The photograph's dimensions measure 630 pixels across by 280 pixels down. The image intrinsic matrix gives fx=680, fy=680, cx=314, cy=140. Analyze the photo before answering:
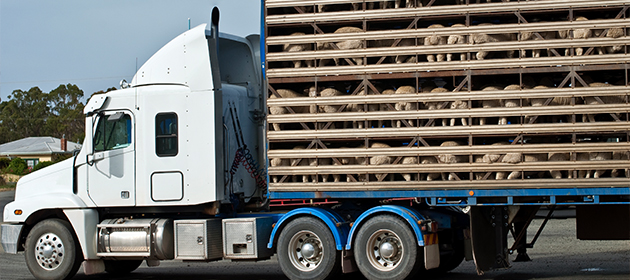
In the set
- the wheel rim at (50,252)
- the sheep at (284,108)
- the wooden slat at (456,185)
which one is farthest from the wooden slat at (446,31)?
the wheel rim at (50,252)

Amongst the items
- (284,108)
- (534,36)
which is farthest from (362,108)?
(534,36)

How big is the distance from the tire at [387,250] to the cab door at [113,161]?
3780 millimetres

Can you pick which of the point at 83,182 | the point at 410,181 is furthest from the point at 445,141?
the point at 83,182

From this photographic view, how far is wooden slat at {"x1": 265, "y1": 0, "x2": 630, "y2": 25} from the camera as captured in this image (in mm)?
8931

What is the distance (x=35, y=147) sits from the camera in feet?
217

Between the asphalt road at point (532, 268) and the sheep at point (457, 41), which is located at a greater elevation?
the sheep at point (457, 41)

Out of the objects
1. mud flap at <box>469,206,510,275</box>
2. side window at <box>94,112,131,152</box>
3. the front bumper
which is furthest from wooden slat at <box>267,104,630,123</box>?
the front bumper

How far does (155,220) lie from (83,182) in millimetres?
1366

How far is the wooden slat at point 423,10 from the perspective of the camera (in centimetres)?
893

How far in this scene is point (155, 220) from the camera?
425 inches

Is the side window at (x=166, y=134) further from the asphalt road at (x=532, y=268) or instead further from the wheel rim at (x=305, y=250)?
the asphalt road at (x=532, y=268)

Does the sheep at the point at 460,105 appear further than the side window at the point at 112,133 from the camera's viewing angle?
No

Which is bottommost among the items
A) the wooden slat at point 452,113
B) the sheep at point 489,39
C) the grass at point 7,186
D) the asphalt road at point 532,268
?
the asphalt road at point 532,268

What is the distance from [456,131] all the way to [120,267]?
22.2ft
